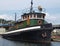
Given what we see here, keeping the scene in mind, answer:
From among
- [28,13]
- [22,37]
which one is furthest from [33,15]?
[22,37]

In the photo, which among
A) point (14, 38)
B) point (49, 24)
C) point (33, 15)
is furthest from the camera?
point (14, 38)

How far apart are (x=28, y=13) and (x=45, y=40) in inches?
319

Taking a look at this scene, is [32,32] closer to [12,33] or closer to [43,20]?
[43,20]

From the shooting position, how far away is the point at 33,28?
55.8 m

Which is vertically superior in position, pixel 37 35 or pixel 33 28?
pixel 33 28

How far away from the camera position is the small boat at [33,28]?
182 ft

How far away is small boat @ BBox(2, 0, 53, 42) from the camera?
55.3m

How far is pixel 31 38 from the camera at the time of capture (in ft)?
187

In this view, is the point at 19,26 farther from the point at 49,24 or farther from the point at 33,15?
the point at 49,24

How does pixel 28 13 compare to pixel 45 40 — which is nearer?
pixel 45 40

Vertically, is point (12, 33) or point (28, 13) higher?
point (28, 13)

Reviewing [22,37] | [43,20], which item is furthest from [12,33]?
[43,20]

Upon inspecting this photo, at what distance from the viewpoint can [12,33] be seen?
2509 inches

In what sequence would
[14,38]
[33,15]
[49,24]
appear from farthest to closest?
[14,38] → [33,15] → [49,24]
